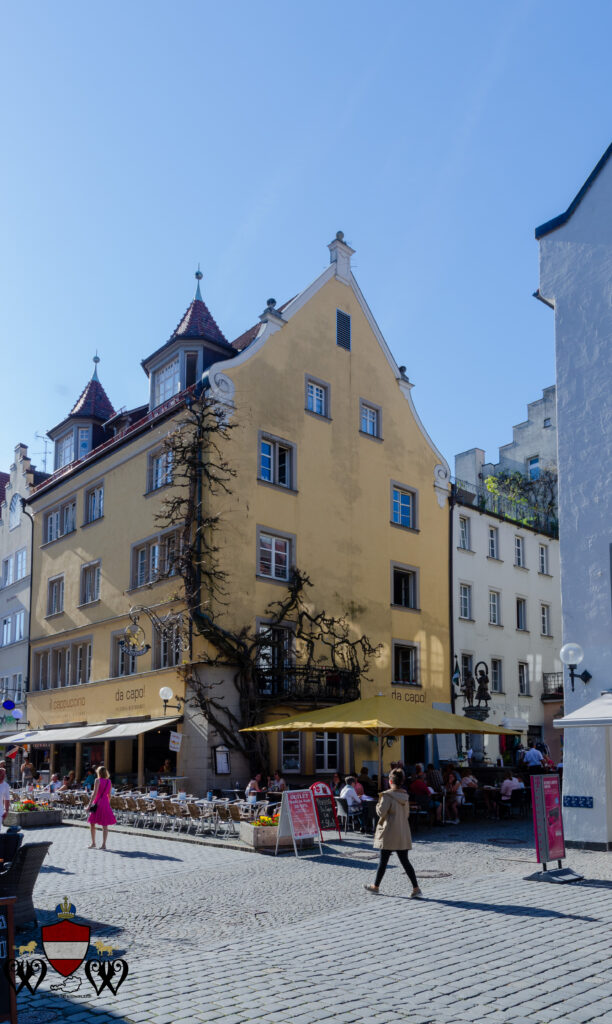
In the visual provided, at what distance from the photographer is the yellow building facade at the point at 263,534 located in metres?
27.1

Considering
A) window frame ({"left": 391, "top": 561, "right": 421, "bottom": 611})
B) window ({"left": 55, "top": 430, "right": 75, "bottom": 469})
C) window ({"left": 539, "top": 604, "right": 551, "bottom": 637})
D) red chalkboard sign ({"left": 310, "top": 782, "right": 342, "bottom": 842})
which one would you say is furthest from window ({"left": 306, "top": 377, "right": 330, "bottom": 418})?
red chalkboard sign ({"left": 310, "top": 782, "right": 342, "bottom": 842})

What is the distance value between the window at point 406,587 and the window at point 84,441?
12.7 m

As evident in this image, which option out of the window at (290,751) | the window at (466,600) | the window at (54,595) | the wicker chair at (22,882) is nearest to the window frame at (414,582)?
the window at (466,600)

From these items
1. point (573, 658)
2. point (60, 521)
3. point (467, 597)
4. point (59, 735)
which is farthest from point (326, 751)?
point (60, 521)

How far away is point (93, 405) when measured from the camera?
3703 centimetres

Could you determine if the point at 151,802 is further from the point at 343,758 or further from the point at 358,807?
the point at 343,758

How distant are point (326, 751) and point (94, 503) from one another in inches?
464

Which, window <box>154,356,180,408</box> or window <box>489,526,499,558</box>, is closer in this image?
window <box>154,356,180,408</box>

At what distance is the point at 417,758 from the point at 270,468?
1100cm

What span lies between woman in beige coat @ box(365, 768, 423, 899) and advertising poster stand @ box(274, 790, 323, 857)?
4299 mm

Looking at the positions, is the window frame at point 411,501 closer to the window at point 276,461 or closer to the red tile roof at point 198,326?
the window at point 276,461

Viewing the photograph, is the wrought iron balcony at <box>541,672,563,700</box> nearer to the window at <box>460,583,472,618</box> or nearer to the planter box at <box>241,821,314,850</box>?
the window at <box>460,583,472,618</box>

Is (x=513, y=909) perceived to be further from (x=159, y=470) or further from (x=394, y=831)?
(x=159, y=470)

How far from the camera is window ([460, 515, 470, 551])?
118 ft
